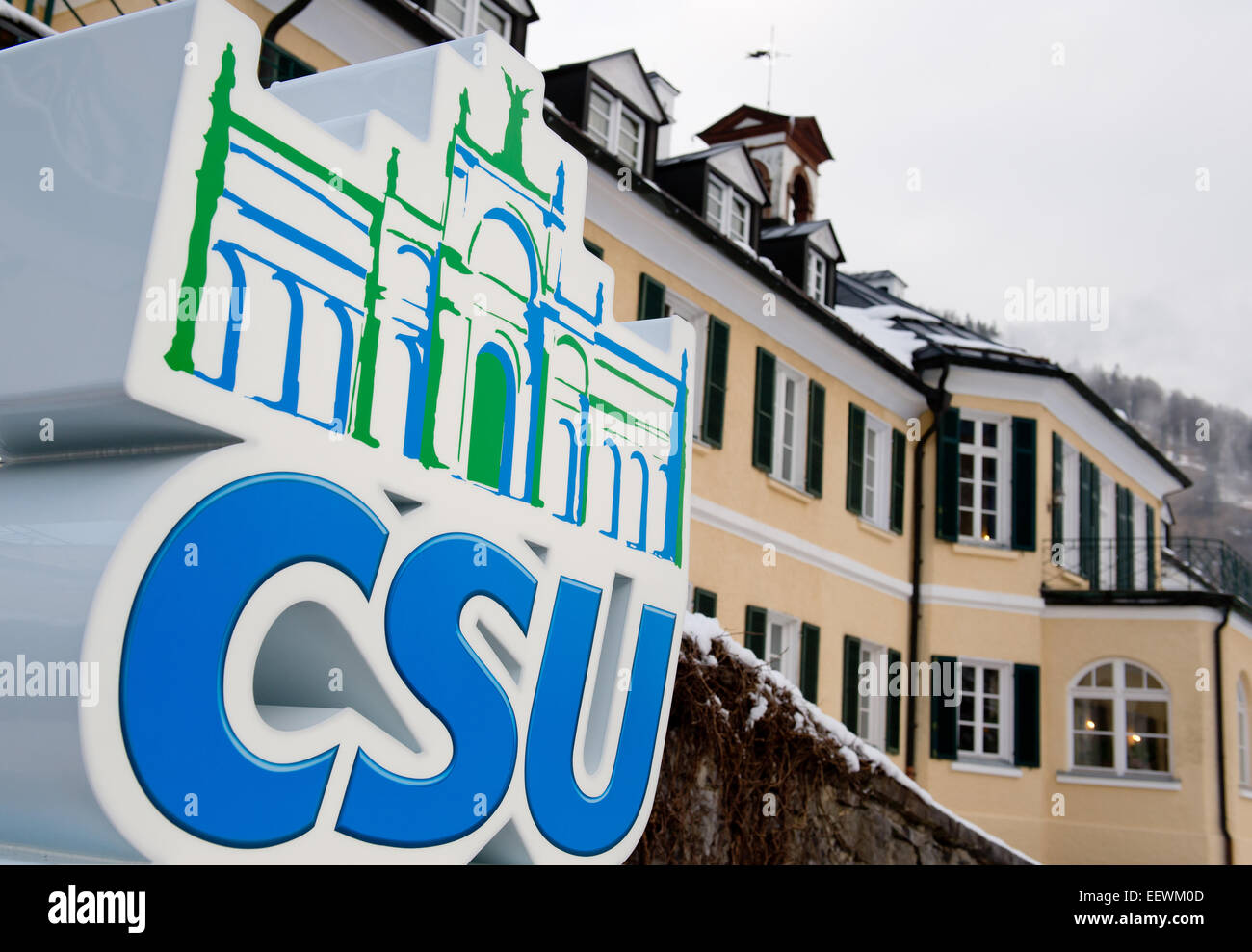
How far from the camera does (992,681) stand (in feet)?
57.7

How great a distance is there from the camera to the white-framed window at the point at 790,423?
14.6 meters

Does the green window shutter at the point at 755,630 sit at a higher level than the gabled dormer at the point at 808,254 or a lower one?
lower

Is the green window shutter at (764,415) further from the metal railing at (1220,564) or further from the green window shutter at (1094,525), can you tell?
the metal railing at (1220,564)

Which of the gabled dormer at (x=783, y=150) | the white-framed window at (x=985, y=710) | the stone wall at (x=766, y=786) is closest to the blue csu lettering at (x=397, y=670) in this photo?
the stone wall at (x=766, y=786)

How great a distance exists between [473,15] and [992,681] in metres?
10.7

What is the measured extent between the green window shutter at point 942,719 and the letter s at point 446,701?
12.6m

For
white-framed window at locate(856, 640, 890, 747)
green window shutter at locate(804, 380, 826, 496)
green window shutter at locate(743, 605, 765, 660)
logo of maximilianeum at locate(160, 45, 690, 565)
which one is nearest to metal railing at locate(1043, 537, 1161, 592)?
white-framed window at locate(856, 640, 890, 747)

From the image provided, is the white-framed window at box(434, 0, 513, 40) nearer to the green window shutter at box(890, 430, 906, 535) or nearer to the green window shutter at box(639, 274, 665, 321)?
the green window shutter at box(639, 274, 665, 321)

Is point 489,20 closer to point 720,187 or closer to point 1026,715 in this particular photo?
point 720,187

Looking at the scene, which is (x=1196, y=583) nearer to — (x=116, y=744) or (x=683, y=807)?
(x=683, y=807)

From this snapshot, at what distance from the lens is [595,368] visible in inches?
226

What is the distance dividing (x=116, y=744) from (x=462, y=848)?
5.17 feet
